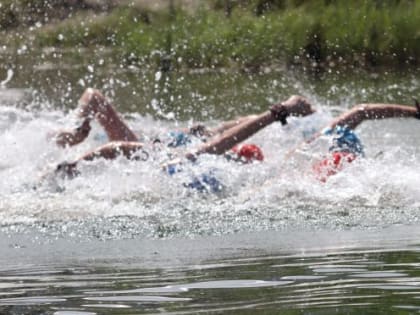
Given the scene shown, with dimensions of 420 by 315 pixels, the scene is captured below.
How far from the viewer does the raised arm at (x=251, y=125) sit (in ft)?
35.5

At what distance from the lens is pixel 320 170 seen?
1016 cm

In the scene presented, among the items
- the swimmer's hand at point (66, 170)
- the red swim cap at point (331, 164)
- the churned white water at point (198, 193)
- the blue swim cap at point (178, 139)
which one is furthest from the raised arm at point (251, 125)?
the swimmer's hand at point (66, 170)

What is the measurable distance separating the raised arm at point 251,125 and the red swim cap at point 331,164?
Answer: 28.8 inches

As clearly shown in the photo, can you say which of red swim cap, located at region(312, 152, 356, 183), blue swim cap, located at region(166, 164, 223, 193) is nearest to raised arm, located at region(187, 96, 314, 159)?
blue swim cap, located at region(166, 164, 223, 193)

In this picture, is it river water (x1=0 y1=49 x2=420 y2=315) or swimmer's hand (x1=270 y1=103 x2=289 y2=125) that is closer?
river water (x1=0 y1=49 x2=420 y2=315)

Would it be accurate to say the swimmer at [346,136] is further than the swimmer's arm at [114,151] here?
No

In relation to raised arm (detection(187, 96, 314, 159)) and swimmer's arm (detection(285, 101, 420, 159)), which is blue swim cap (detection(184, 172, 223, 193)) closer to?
raised arm (detection(187, 96, 314, 159))

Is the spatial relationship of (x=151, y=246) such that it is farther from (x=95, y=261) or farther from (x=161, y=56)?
(x=161, y=56)

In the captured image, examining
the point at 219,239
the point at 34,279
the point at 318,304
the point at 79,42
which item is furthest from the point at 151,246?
the point at 79,42

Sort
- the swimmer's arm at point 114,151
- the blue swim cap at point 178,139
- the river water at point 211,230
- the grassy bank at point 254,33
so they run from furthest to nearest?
the grassy bank at point 254,33 → the blue swim cap at point 178,139 → the swimmer's arm at point 114,151 → the river water at point 211,230

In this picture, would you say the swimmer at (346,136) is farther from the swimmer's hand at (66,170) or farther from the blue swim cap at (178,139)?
the swimmer's hand at (66,170)

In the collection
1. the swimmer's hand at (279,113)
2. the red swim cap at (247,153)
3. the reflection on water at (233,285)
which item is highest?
the swimmer's hand at (279,113)

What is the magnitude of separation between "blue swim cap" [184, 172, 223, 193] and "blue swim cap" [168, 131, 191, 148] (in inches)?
49.4

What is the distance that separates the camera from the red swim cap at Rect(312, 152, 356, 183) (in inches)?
397
